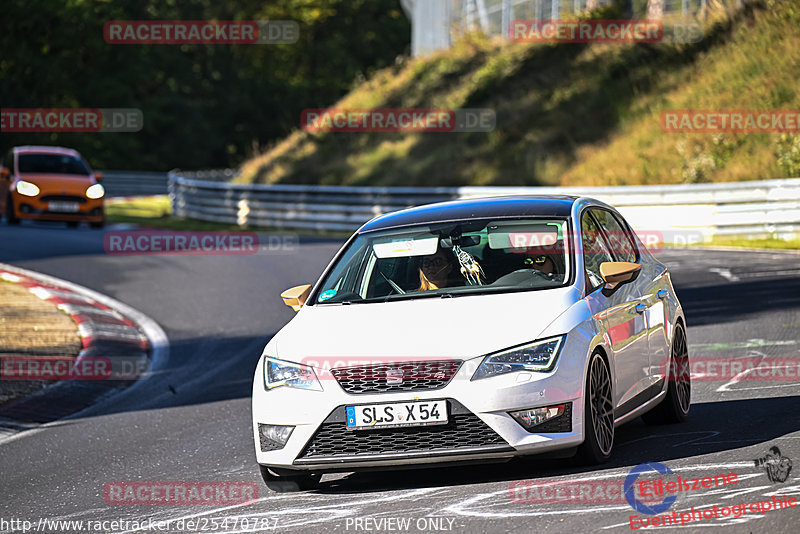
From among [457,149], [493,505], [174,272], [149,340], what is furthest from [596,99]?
[493,505]

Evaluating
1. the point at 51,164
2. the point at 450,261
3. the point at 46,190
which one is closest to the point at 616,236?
the point at 450,261

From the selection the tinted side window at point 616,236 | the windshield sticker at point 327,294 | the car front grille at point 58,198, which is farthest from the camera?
the car front grille at point 58,198

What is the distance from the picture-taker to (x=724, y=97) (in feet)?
106

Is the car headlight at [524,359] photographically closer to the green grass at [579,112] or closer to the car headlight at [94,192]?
the green grass at [579,112]

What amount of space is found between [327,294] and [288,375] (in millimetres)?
991

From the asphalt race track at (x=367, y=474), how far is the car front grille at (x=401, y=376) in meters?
0.59

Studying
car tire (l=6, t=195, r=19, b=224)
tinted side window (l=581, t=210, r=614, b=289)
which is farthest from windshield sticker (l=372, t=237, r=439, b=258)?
car tire (l=6, t=195, r=19, b=224)

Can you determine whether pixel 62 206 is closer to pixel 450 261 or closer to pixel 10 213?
pixel 10 213

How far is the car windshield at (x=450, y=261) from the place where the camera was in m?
7.61

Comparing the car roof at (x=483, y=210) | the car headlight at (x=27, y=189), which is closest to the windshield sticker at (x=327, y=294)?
the car roof at (x=483, y=210)

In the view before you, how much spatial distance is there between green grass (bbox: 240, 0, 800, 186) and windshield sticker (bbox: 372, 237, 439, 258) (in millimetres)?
20008

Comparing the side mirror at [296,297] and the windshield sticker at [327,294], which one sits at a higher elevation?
the windshield sticker at [327,294]

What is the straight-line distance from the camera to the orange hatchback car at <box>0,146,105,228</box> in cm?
2945

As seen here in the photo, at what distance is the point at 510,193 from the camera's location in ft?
82.5
